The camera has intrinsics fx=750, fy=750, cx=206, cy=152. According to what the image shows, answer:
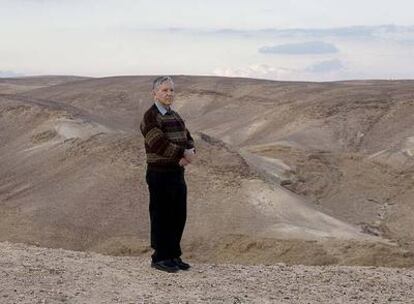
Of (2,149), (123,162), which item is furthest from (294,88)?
(123,162)

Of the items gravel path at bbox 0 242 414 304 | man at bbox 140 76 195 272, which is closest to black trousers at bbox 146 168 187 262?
man at bbox 140 76 195 272

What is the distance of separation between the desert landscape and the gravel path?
0.7 inches

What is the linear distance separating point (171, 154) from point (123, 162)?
1170 cm

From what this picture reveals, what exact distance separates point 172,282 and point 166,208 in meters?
0.65

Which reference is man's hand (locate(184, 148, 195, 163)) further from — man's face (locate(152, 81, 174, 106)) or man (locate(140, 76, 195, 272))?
man's face (locate(152, 81, 174, 106))

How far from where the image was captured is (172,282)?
6.43 meters

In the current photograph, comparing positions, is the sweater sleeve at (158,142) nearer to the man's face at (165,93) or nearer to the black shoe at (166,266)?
the man's face at (165,93)

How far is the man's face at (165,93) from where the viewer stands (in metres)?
6.47

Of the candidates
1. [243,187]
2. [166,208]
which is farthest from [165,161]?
[243,187]

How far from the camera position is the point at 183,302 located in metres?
5.89

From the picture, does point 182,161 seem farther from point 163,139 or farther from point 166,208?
point 166,208

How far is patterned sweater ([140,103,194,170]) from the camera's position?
6.39 m

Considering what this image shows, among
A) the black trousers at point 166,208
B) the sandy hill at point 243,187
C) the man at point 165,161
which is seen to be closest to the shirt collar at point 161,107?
the man at point 165,161

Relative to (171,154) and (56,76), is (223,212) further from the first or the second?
(56,76)
